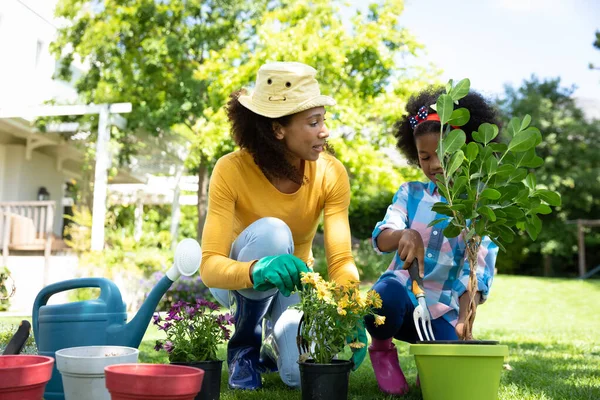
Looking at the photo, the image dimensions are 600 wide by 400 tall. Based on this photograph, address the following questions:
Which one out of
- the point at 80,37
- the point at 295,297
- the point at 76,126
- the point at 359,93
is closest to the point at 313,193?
the point at 295,297

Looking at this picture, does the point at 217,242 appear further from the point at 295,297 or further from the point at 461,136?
the point at 461,136

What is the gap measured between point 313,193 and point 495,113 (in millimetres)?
877

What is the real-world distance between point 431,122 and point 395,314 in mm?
737

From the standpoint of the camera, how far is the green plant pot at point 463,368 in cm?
163

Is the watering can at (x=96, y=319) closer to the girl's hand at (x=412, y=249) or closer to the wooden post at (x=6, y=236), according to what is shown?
the girl's hand at (x=412, y=249)

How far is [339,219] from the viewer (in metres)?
2.45

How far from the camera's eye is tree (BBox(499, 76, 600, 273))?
52.1 feet

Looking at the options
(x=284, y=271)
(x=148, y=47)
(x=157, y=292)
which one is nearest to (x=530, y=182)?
(x=284, y=271)

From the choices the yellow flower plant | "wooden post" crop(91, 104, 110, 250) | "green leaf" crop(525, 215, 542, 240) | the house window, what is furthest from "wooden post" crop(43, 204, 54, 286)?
"green leaf" crop(525, 215, 542, 240)

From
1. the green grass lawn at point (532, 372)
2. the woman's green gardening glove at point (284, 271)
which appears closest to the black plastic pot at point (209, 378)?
the green grass lawn at point (532, 372)

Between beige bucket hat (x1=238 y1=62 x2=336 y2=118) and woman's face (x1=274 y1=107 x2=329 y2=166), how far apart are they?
41 millimetres

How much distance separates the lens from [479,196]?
70.5 inches

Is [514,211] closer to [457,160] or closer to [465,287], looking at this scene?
[457,160]

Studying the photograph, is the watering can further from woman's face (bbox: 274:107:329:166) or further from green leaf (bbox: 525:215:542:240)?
green leaf (bbox: 525:215:542:240)
